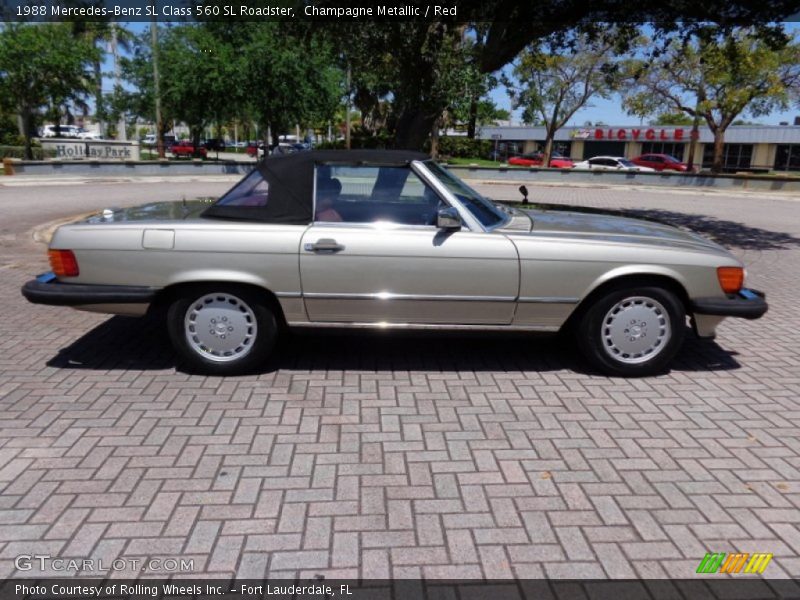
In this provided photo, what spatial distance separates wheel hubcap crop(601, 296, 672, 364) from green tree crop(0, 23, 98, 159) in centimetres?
3197

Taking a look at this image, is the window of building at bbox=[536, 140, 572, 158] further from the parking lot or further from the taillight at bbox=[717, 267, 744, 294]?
the taillight at bbox=[717, 267, 744, 294]

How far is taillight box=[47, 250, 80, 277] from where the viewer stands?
4273mm

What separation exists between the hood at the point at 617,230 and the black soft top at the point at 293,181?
43.5 inches

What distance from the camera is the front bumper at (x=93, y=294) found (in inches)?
167

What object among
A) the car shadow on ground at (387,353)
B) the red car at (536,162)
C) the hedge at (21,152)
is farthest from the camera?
the red car at (536,162)

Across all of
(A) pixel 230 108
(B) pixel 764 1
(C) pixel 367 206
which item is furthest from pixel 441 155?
(C) pixel 367 206

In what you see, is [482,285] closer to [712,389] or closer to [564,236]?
[564,236]

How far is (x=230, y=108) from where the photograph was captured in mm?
27797

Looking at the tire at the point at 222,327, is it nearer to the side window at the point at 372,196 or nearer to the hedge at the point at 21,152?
the side window at the point at 372,196

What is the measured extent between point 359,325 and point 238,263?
92 centimetres

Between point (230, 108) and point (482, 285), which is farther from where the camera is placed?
point (230, 108)

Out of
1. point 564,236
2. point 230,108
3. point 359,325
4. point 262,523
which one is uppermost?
point 230,108

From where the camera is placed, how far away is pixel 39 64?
29.0m

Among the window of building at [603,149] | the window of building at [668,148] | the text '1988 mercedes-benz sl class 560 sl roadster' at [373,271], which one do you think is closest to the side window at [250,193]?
the text '1988 mercedes-benz sl class 560 sl roadster' at [373,271]
